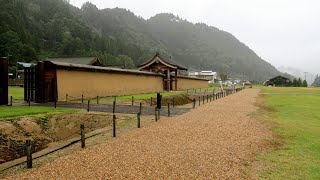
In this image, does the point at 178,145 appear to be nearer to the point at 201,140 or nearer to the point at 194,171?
the point at 201,140

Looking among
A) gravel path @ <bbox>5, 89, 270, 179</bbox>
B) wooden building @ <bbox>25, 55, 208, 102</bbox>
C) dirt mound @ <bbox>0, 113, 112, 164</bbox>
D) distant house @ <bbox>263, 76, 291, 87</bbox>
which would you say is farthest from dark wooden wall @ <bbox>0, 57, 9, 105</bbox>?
distant house @ <bbox>263, 76, 291, 87</bbox>

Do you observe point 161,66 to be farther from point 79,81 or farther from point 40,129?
point 40,129

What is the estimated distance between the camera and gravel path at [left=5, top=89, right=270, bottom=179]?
836cm

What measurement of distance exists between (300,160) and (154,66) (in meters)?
45.3

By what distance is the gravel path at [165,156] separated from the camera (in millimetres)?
8359

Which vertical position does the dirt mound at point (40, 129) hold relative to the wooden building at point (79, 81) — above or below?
below

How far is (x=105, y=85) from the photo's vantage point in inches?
1423

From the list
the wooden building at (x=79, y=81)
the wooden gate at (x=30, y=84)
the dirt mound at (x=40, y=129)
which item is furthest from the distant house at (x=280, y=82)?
the dirt mound at (x=40, y=129)

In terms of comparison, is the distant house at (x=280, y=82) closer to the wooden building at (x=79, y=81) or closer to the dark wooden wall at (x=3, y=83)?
the wooden building at (x=79, y=81)

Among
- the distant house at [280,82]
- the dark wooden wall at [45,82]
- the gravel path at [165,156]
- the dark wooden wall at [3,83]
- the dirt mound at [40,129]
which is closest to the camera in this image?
the gravel path at [165,156]

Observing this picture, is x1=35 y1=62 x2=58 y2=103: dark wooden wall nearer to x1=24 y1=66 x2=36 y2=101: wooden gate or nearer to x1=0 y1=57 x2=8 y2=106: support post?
x1=24 y1=66 x2=36 y2=101: wooden gate

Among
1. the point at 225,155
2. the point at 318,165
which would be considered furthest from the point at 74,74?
the point at 318,165

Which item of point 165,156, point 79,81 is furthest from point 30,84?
point 165,156

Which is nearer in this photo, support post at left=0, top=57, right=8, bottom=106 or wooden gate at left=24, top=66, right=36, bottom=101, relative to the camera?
support post at left=0, top=57, right=8, bottom=106
